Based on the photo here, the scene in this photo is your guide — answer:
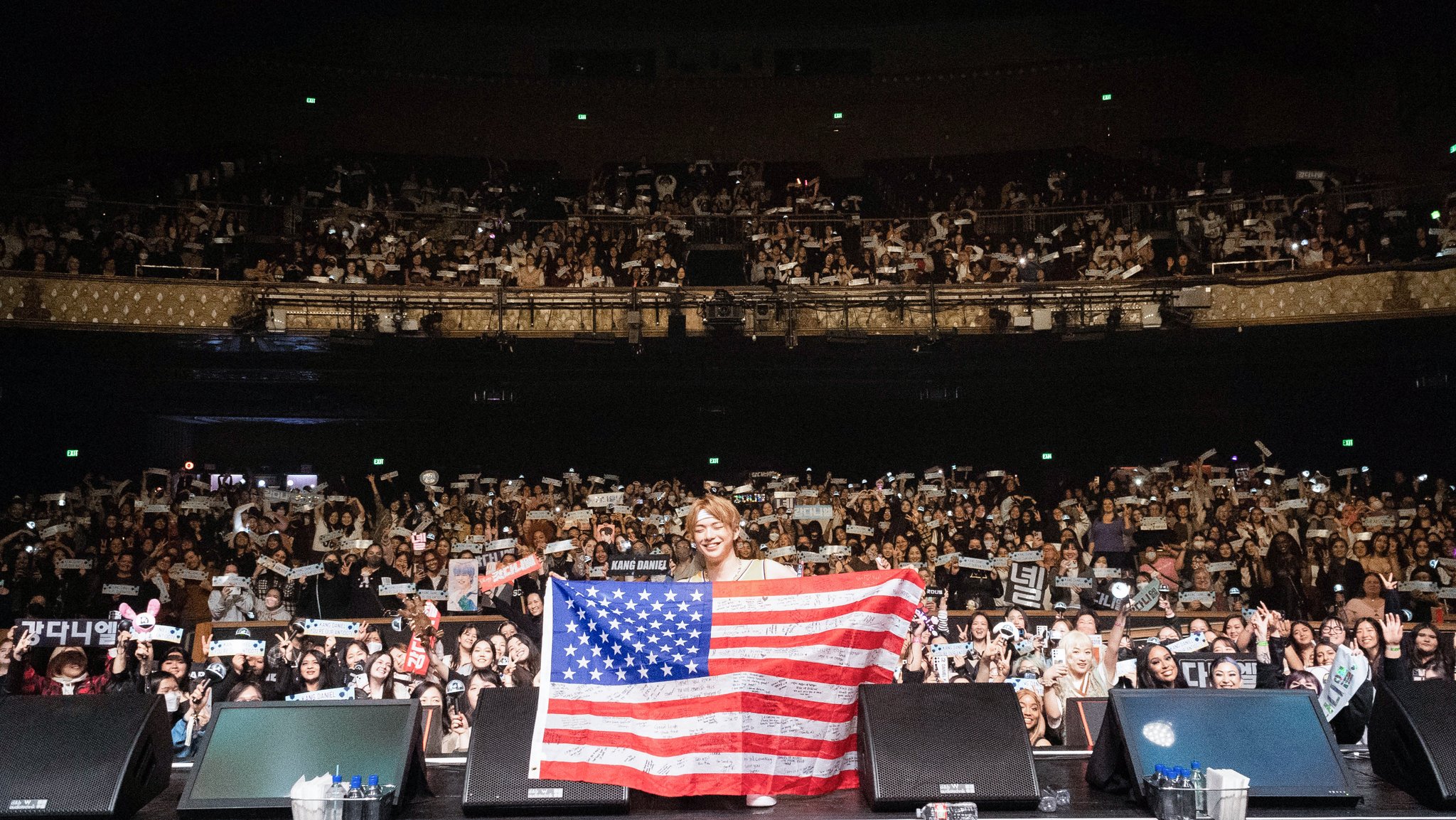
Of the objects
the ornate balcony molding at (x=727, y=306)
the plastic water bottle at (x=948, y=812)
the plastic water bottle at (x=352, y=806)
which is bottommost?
the plastic water bottle at (x=948, y=812)

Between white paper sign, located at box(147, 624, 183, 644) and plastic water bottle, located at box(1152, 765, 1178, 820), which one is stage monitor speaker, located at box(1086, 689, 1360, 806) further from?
white paper sign, located at box(147, 624, 183, 644)

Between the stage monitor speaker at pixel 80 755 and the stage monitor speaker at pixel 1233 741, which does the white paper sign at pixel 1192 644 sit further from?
the stage monitor speaker at pixel 80 755

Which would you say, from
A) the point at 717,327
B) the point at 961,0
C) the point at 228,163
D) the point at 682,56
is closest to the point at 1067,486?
the point at 717,327

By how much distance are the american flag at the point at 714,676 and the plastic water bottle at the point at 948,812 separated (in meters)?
0.57

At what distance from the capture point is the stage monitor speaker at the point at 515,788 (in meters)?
4.09

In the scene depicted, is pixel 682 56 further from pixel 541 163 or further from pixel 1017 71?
pixel 1017 71

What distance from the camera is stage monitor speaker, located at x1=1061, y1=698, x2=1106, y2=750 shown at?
18.1 ft

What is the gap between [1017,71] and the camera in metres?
22.1

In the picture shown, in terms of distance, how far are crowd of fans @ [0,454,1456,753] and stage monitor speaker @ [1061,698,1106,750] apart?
0.97 metres

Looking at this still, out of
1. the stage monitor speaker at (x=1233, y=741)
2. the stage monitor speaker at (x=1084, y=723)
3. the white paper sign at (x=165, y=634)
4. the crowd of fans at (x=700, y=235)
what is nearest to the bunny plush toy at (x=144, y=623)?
the white paper sign at (x=165, y=634)

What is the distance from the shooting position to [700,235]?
17.5 meters

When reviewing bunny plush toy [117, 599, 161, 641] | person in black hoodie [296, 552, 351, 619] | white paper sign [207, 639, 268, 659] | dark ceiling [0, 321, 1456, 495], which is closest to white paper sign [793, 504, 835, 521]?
dark ceiling [0, 321, 1456, 495]

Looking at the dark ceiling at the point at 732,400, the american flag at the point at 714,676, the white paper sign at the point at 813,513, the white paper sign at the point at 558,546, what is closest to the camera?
the american flag at the point at 714,676

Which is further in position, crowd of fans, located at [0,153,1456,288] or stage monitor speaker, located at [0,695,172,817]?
crowd of fans, located at [0,153,1456,288]
